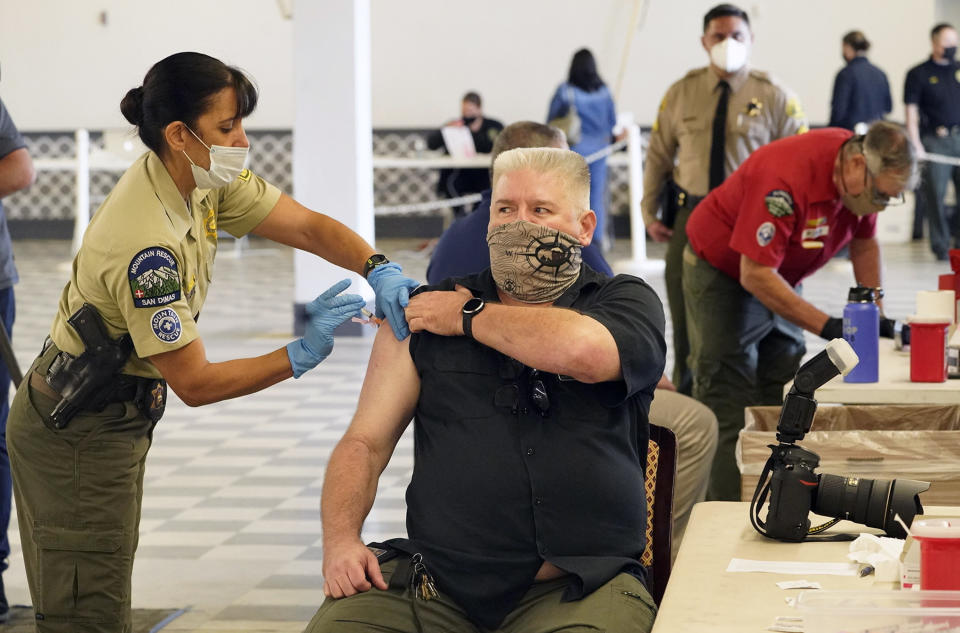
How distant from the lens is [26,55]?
1483cm

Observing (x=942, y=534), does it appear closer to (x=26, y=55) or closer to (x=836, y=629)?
(x=836, y=629)

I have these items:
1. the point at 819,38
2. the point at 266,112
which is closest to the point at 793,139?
the point at 819,38

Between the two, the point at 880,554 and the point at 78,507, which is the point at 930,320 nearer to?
the point at 880,554

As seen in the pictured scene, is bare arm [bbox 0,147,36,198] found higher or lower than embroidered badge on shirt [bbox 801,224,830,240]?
higher

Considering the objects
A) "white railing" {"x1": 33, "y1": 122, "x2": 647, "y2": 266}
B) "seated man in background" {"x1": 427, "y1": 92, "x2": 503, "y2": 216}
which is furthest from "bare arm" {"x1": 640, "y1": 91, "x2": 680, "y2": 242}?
"seated man in background" {"x1": 427, "y1": 92, "x2": 503, "y2": 216}

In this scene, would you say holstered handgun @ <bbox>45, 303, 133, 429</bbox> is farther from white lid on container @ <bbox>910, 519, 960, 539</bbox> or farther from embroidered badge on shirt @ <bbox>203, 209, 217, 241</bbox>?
white lid on container @ <bbox>910, 519, 960, 539</bbox>

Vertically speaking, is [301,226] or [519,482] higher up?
[301,226]

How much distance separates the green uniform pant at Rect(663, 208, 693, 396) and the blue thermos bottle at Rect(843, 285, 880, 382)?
155 cm

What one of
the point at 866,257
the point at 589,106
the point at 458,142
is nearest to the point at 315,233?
the point at 866,257

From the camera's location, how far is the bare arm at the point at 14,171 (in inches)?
123

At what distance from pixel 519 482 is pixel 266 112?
1286cm

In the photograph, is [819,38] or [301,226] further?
[819,38]

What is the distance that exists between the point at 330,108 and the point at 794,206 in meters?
4.31

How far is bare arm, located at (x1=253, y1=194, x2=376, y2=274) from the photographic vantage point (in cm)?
251
